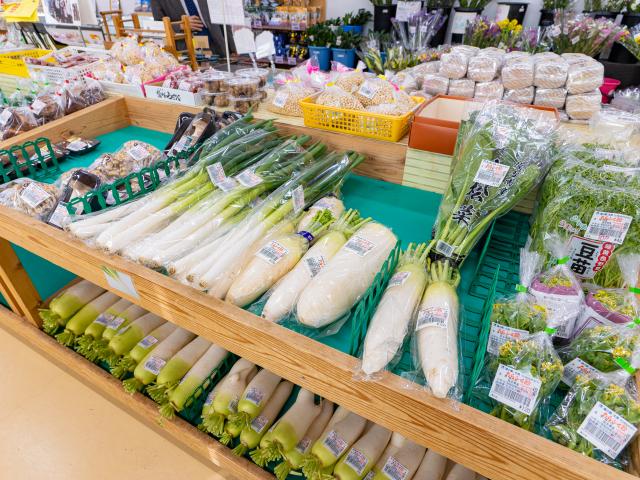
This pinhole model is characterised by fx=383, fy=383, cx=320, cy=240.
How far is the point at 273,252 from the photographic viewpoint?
108cm

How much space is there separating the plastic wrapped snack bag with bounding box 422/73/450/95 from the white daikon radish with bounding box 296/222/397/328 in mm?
1693

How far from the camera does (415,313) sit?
933 mm

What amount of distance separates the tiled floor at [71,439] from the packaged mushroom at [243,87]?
1.59 m

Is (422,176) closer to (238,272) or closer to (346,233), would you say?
(346,233)

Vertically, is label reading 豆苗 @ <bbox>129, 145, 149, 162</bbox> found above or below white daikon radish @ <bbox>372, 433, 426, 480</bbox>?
above

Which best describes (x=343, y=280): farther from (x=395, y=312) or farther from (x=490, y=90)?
(x=490, y=90)

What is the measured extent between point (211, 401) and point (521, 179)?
1.22 metres

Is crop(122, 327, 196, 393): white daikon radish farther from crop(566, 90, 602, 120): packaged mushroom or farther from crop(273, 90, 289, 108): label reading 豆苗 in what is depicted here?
crop(566, 90, 602, 120): packaged mushroom

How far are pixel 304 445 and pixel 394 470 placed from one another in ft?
0.93

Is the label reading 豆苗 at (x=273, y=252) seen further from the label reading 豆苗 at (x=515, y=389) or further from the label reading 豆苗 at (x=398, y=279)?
the label reading 豆苗 at (x=515, y=389)

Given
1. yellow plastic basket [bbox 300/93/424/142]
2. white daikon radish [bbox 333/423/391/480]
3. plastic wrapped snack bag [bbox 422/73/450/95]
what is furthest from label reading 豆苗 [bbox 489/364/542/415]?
plastic wrapped snack bag [bbox 422/73/450/95]

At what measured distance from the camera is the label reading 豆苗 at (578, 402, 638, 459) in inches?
27.2

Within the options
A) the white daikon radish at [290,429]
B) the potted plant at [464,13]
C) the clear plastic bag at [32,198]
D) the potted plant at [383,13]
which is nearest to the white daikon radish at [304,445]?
the white daikon radish at [290,429]

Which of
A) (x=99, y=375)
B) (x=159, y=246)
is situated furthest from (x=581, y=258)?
(x=99, y=375)
